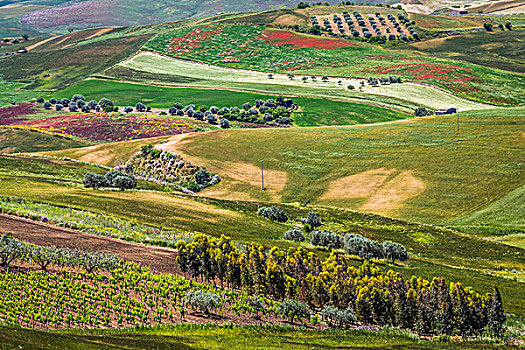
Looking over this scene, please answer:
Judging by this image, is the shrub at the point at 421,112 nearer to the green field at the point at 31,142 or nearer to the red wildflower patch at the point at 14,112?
the green field at the point at 31,142

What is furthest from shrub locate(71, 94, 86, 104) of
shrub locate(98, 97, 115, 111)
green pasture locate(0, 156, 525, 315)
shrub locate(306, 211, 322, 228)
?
shrub locate(306, 211, 322, 228)

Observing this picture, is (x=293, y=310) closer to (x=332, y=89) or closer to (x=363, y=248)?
(x=363, y=248)

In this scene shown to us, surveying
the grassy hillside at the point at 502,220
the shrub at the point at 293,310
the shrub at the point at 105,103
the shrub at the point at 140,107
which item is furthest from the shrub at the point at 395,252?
the shrub at the point at 105,103

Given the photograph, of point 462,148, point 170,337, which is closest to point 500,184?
point 462,148

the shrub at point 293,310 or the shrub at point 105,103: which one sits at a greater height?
the shrub at point 293,310

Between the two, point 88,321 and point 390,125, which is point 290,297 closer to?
point 88,321

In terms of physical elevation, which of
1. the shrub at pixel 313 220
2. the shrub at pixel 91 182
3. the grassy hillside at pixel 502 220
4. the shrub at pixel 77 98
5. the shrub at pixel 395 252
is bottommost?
the grassy hillside at pixel 502 220

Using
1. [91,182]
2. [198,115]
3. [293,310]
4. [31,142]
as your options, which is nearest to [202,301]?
[293,310]
